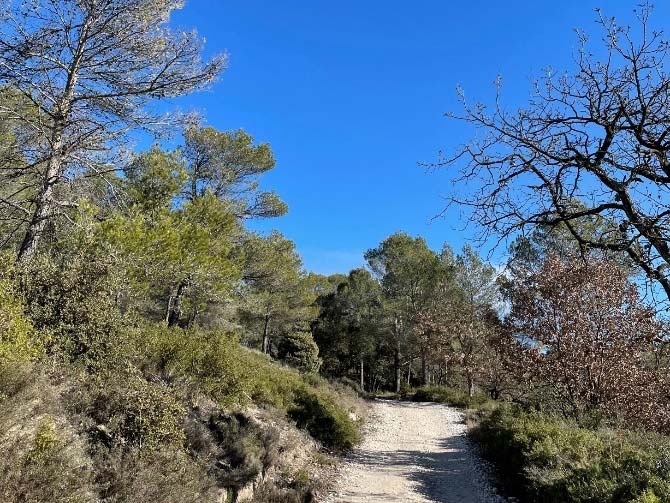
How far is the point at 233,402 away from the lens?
877 centimetres

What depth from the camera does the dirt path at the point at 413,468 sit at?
8.52 m

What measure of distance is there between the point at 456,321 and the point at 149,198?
18823 mm

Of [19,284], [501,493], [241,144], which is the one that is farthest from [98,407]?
[241,144]

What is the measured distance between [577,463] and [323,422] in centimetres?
666

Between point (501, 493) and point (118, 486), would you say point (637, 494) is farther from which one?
point (118, 486)

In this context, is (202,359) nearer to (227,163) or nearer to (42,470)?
(42,470)

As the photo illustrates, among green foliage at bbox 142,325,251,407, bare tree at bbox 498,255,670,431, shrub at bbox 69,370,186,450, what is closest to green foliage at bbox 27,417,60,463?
shrub at bbox 69,370,186,450

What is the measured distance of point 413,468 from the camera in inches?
415

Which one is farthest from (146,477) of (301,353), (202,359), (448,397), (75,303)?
(448,397)

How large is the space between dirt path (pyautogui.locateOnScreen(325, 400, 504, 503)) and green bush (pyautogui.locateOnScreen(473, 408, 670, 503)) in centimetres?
80

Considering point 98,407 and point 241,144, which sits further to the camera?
point 241,144

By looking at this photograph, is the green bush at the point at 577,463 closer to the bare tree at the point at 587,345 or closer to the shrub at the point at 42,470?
the bare tree at the point at 587,345

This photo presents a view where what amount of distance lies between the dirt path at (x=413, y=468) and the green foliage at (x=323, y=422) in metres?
0.50

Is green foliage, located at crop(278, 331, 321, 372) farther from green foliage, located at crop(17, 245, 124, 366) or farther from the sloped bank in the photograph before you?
green foliage, located at crop(17, 245, 124, 366)
